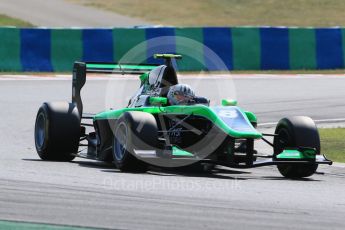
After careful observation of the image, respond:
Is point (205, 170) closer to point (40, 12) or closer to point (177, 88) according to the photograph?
point (177, 88)

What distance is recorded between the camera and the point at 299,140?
458 inches

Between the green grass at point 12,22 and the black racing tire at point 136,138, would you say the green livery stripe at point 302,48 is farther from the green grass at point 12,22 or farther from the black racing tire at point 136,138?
the black racing tire at point 136,138

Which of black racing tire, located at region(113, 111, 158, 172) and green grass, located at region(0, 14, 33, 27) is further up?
green grass, located at region(0, 14, 33, 27)

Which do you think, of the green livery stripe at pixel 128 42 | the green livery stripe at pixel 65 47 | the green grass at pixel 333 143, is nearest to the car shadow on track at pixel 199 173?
the green grass at pixel 333 143

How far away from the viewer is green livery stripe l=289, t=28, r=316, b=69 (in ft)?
92.5

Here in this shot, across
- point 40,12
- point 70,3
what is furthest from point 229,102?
point 70,3

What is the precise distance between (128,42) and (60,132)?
14.8 m

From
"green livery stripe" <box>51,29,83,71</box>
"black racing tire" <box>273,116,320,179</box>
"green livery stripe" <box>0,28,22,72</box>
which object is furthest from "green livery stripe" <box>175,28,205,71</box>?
"black racing tire" <box>273,116,320,179</box>

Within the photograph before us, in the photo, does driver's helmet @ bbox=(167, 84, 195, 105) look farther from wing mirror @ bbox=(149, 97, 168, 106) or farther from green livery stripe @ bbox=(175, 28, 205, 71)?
green livery stripe @ bbox=(175, 28, 205, 71)

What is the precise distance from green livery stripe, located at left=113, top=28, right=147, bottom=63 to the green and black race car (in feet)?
45.8

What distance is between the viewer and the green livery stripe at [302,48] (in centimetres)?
2819

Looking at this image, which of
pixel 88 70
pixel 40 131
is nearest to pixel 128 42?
pixel 88 70

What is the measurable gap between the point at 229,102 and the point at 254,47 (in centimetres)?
1595

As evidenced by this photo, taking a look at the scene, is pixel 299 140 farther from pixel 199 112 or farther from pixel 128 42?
pixel 128 42
